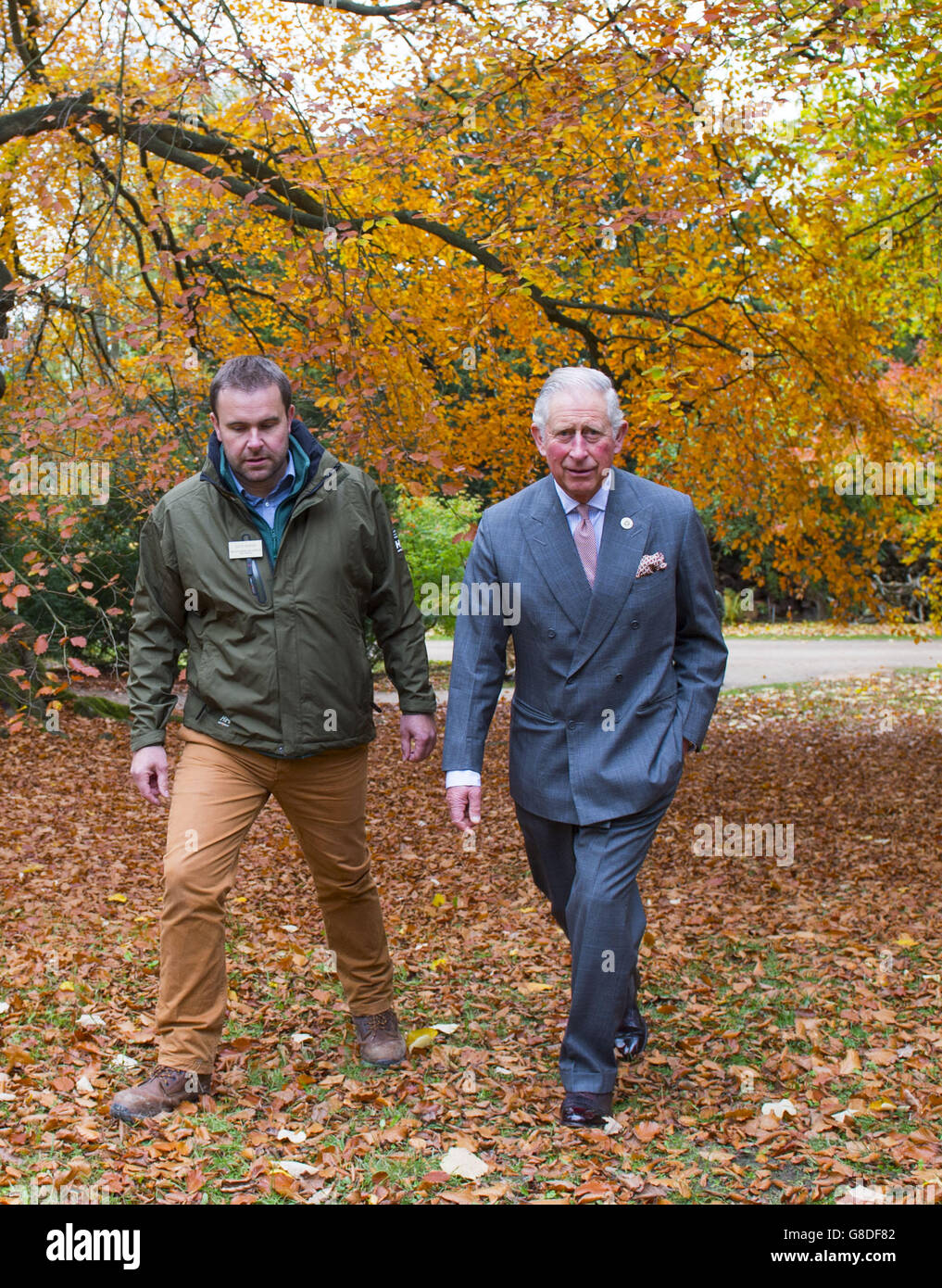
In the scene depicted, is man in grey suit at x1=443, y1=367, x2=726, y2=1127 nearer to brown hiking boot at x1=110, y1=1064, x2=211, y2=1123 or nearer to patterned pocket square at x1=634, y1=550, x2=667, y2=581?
patterned pocket square at x1=634, y1=550, x2=667, y2=581

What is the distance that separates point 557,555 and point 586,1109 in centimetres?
150

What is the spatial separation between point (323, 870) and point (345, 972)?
15.8 inches

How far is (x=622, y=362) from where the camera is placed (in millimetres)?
8727

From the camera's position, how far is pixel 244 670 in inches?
140

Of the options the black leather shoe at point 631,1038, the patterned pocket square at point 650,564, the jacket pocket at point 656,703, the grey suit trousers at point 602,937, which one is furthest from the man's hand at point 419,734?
the black leather shoe at point 631,1038

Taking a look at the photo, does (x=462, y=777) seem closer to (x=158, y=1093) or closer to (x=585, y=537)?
(x=585, y=537)

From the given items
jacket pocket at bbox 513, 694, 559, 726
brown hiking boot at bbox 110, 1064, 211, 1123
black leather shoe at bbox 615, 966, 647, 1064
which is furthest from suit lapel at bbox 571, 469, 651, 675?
brown hiking boot at bbox 110, 1064, 211, 1123

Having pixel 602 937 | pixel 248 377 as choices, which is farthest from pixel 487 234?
pixel 602 937

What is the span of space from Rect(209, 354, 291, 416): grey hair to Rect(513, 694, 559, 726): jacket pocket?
1.10 m

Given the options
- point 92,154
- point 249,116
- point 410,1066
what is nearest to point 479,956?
point 410,1066

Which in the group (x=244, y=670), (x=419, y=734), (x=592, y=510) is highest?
(x=592, y=510)

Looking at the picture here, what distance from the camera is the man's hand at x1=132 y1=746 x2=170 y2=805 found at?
3.58 metres

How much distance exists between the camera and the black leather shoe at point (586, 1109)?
3393mm

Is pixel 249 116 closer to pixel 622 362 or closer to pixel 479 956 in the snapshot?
pixel 622 362
